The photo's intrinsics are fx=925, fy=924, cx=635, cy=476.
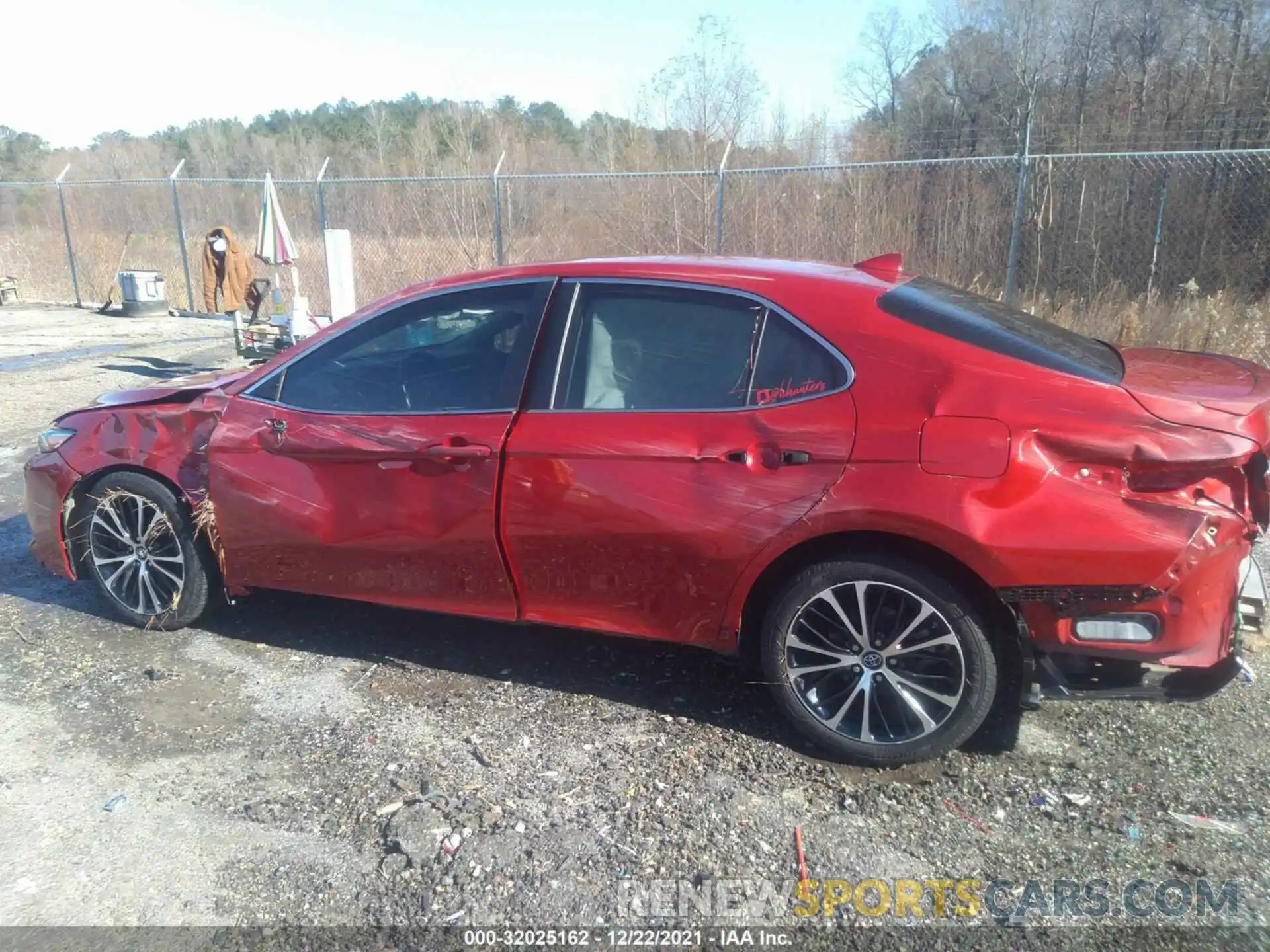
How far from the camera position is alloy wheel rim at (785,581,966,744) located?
3027 mm

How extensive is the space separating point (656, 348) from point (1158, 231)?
7.92 meters

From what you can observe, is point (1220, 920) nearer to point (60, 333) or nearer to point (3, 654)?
point (3, 654)

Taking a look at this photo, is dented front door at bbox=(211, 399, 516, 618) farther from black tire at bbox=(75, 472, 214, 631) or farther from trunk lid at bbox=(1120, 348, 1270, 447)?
trunk lid at bbox=(1120, 348, 1270, 447)

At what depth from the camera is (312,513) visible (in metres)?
3.76

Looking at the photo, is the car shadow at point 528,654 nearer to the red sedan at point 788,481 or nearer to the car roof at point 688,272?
the red sedan at point 788,481

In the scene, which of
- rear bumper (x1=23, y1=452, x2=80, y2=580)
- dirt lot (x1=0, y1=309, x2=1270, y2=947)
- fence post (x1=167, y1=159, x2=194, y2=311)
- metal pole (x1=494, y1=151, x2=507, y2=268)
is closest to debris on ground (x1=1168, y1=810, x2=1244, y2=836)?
dirt lot (x1=0, y1=309, x2=1270, y2=947)

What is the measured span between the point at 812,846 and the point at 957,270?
847 centimetres

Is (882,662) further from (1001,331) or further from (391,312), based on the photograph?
(391,312)

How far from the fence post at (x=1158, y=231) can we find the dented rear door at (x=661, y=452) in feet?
25.4

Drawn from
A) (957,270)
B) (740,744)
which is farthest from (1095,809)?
(957,270)

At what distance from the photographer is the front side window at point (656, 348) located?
322 cm

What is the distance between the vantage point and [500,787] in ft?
10.2

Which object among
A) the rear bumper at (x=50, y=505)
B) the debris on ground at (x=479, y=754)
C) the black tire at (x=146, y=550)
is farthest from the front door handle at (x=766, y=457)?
the rear bumper at (x=50, y=505)

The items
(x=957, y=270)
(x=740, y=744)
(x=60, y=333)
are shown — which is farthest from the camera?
(x=60, y=333)
